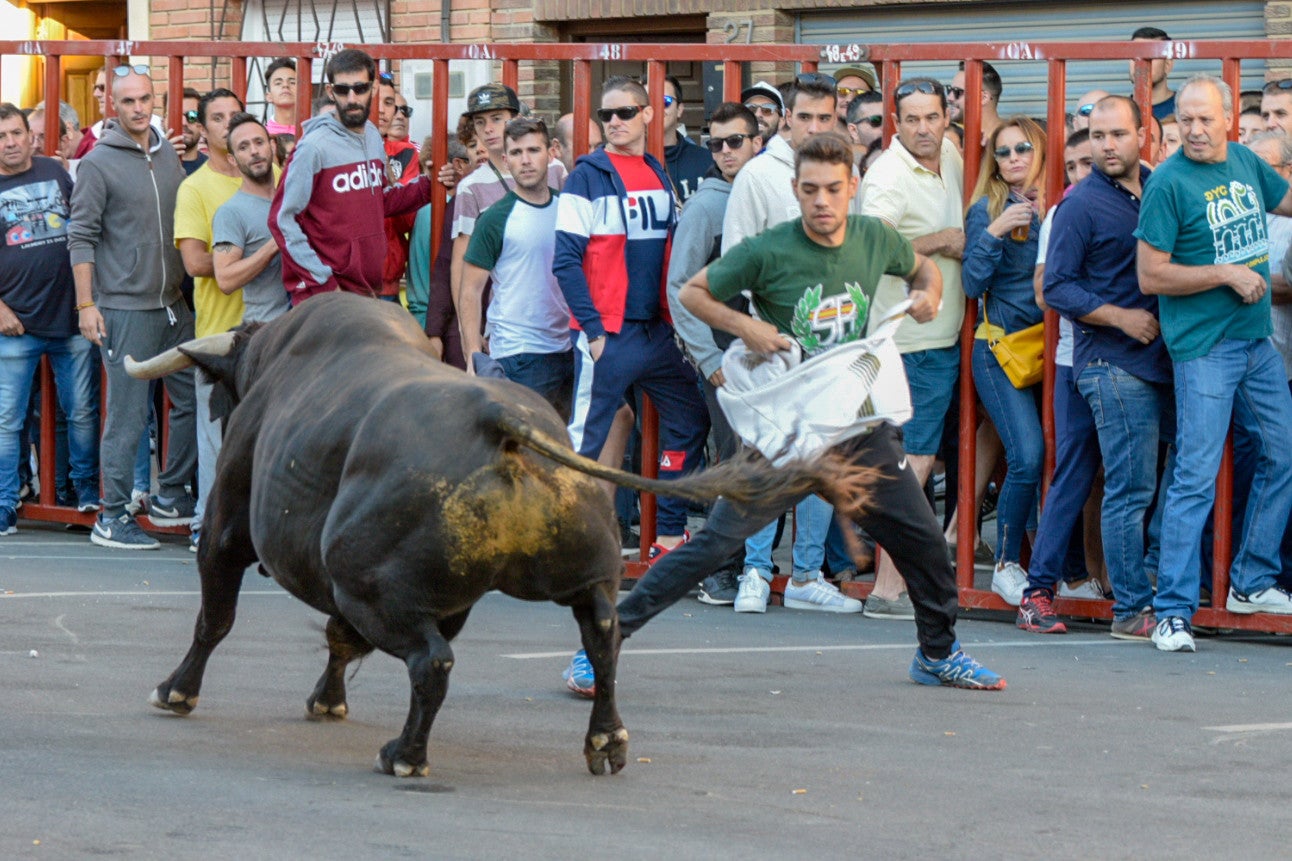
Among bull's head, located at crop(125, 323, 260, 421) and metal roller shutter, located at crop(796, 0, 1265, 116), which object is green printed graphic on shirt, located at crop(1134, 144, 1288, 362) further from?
metal roller shutter, located at crop(796, 0, 1265, 116)

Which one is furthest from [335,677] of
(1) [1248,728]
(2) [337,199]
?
(2) [337,199]

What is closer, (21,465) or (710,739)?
(710,739)

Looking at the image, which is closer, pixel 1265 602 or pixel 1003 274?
pixel 1265 602

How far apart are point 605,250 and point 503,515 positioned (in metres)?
4.10

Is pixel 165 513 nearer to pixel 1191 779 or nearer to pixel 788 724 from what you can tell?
pixel 788 724

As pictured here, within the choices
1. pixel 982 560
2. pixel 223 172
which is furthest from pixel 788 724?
pixel 223 172

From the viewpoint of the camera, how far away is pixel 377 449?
5.55 m

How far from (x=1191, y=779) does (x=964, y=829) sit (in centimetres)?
106

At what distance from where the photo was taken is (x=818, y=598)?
936 cm

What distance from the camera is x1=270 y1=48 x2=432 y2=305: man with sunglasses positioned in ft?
32.2

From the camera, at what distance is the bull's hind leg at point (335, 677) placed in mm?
6367

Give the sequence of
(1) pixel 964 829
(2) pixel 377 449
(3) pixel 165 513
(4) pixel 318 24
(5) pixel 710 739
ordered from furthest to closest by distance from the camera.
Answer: (4) pixel 318 24 → (3) pixel 165 513 → (5) pixel 710 739 → (2) pixel 377 449 → (1) pixel 964 829

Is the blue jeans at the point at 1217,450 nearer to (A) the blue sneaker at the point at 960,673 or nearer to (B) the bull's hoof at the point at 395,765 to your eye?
(A) the blue sneaker at the point at 960,673

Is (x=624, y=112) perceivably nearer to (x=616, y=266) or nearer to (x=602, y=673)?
(x=616, y=266)
